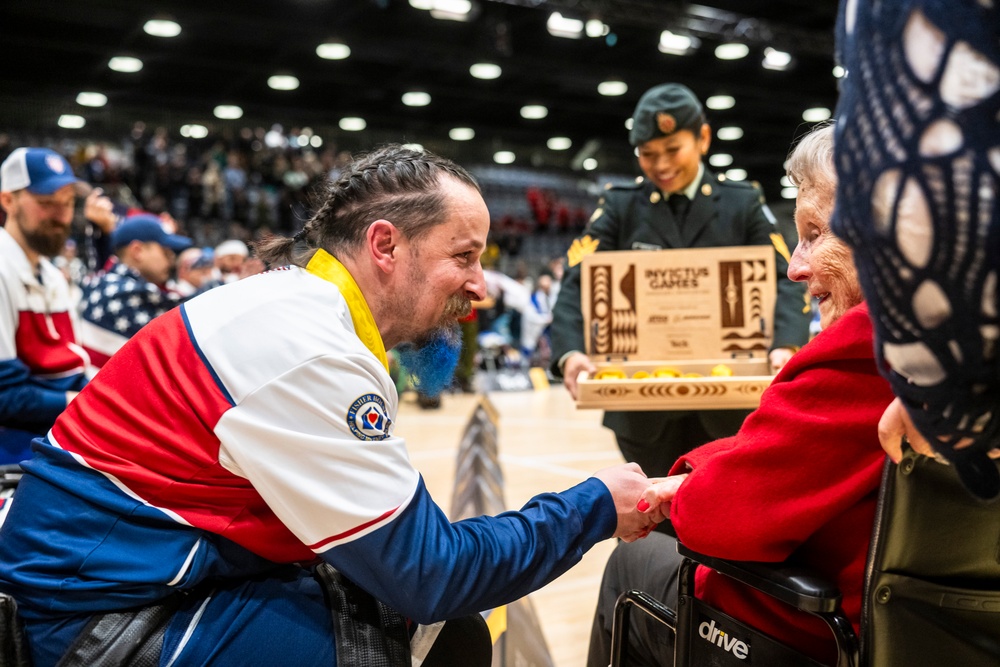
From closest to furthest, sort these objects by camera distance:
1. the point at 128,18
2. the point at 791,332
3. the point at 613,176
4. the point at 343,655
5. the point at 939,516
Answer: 1. the point at 939,516
2. the point at 343,655
3. the point at 791,332
4. the point at 128,18
5. the point at 613,176

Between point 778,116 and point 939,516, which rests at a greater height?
point 778,116

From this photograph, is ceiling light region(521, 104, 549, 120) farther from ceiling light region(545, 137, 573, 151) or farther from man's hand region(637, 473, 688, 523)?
man's hand region(637, 473, 688, 523)

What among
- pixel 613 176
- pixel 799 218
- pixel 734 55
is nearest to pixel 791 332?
pixel 799 218

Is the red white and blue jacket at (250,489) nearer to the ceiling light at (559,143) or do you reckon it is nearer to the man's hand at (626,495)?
the man's hand at (626,495)

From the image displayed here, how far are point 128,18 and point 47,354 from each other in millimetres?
13238

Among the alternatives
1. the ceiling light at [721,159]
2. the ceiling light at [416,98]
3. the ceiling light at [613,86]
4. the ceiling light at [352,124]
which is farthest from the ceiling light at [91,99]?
the ceiling light at [721,159]

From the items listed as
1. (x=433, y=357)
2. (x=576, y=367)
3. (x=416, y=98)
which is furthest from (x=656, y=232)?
(x=416, y=98)

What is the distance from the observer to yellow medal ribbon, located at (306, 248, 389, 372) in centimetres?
142

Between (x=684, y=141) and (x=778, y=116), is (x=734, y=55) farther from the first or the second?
(x=684, y=141)

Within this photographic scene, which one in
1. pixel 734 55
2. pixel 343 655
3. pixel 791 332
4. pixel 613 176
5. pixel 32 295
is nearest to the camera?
pixel 343 655

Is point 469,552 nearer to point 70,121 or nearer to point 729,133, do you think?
point 70,121

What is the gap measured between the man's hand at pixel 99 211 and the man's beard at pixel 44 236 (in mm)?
1257

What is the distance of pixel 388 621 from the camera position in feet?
4.44

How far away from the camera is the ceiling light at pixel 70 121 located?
18.5 m
